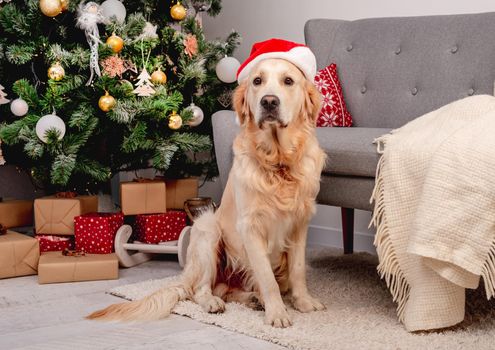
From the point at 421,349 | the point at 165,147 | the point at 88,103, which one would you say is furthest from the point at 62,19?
the point at 421,349

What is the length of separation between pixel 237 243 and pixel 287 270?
0.20m

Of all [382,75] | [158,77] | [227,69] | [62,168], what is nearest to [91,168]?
[62,168]

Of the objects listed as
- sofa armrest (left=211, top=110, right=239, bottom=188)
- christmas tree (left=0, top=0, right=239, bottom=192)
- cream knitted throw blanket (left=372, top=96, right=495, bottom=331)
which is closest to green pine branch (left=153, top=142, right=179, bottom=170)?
christmas tree (left=0, top=0, right=239, bottom=192)

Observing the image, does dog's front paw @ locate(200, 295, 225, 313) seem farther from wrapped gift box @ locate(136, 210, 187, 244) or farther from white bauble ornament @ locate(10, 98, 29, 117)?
white bauble ornament @ locate(10, 98, 29, 117)

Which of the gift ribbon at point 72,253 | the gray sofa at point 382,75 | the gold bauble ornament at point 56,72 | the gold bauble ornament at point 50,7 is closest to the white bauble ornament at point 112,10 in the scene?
the gold bauble ornament at point 50,7

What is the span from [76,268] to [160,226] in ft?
1.54

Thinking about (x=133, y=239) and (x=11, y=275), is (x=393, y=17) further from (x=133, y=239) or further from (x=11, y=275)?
(x=11, y=275)

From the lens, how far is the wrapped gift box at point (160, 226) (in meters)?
2.82

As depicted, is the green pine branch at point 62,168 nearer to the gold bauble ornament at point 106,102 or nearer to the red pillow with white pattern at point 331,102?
the gold bauble ornament at point 106,102

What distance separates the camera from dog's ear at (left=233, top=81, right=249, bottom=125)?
2.04m

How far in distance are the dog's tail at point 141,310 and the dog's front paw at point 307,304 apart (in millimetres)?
420

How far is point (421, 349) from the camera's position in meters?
1.60

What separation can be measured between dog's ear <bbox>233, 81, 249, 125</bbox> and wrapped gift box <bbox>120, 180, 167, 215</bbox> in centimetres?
87

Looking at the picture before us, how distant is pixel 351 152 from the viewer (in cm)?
211
